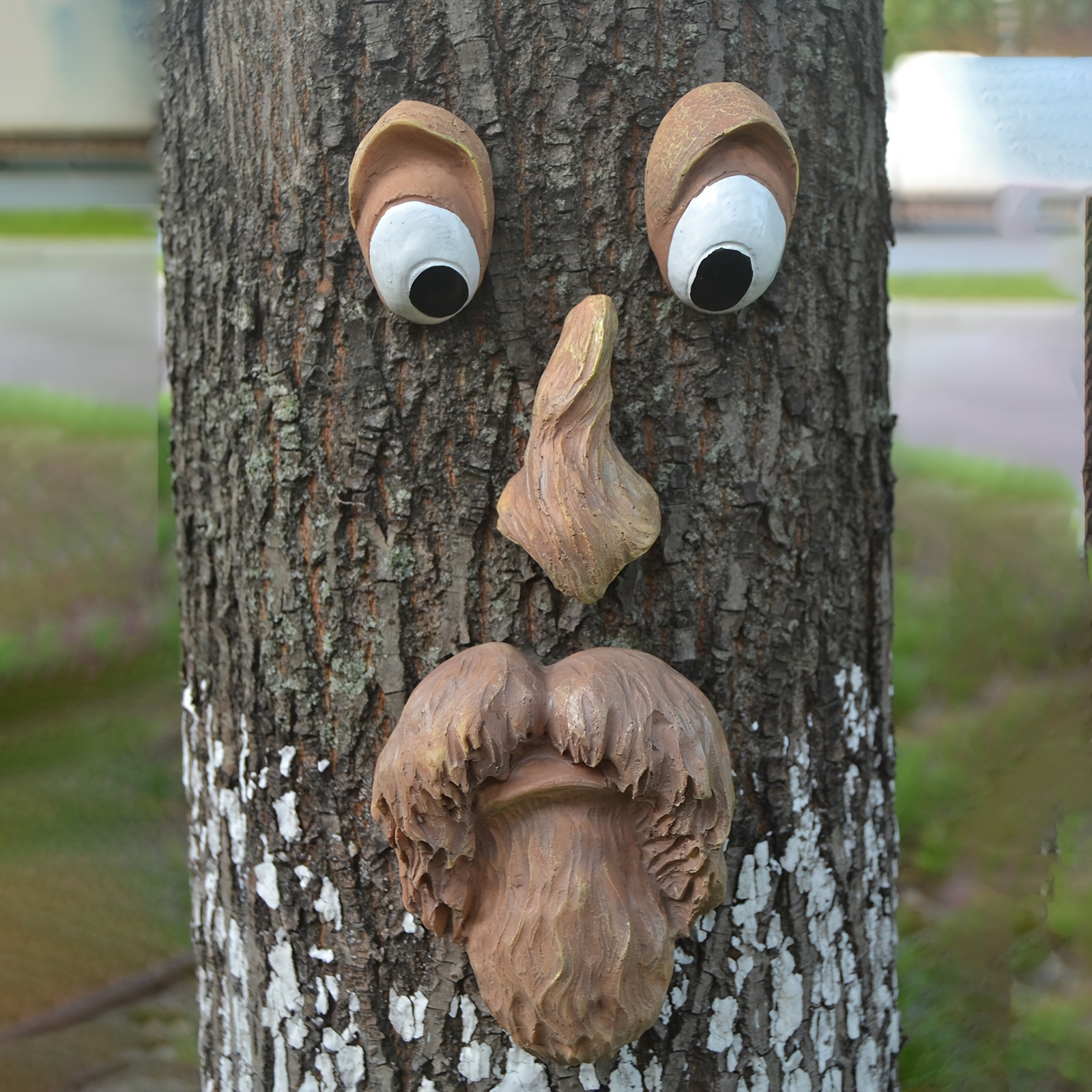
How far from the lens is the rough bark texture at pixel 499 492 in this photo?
74 cm

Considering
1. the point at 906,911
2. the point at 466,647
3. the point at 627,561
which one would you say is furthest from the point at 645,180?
the point at 906,911

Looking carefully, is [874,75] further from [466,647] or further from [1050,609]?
[1050,609]

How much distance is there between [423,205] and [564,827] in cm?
48

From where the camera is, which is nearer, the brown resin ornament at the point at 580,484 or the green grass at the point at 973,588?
the brown resin ornament at the point at 580,484

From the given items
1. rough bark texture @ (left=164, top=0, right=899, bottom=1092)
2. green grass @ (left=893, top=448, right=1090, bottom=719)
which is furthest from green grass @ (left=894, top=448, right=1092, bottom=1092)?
rough bark texture @ (left=164, top=0, right=899, bottom=1092)

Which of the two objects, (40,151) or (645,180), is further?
(40,151)

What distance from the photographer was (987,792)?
1.81m

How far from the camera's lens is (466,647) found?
0.77 meters

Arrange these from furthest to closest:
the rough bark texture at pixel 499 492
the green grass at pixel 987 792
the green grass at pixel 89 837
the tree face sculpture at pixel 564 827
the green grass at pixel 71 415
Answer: the green grass at pixel 71 415
the green grass at pixel 89 837
the green grass at pixel 987 792
the rough bark texture at pixel 499 492
the tree face sculpture at pixel 564 827

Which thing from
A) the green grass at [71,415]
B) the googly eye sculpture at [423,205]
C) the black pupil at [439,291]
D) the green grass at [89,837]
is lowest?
the green grass at [89,837]

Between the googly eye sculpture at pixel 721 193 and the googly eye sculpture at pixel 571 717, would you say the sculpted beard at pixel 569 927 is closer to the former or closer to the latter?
the googly eye sculpture at pixel 571 717

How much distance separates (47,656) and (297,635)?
6.11 feet

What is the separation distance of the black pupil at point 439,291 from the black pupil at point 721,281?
19cm

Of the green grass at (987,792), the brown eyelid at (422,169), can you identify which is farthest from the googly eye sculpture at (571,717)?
the green grass at (987,792)
